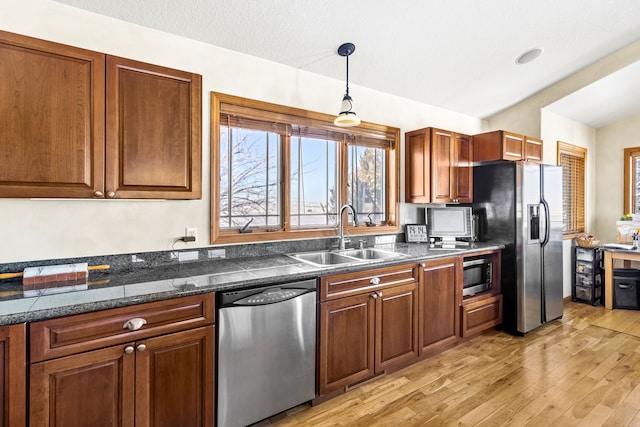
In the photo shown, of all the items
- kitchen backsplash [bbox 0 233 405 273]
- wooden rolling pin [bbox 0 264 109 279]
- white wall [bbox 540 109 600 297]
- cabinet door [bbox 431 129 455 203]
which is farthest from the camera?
white wall [bbox 540 109 600 297]

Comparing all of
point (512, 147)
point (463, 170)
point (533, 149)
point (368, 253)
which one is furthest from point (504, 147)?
point (368, 253)

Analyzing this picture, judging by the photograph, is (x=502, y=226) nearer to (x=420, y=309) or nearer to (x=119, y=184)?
(x=420, y=309)

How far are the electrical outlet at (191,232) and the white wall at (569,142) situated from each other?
414cm

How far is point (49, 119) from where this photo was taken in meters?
1.55

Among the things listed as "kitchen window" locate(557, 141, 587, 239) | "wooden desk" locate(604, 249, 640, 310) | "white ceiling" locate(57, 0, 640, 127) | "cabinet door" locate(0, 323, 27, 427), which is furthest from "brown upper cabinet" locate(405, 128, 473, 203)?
"cabinet door" locate(0, 323, 27, 427)

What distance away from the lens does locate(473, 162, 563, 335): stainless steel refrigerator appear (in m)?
3.28

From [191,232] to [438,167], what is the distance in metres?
2.47

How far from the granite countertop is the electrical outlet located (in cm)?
19

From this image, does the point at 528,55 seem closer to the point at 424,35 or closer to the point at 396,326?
the point at 424,35

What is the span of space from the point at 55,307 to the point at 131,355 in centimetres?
39

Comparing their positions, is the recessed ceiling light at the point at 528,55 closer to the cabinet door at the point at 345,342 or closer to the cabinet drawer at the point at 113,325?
the cabinet door at the point at 345,342

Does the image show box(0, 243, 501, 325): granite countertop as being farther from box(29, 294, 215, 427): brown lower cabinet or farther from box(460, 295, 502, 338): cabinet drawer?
box(460, 295, 502, 338): cabinet drawer

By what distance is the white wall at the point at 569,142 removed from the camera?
13.3 feet

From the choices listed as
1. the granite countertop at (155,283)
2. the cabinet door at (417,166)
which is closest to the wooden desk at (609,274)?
the cabinet door at (417,166)
